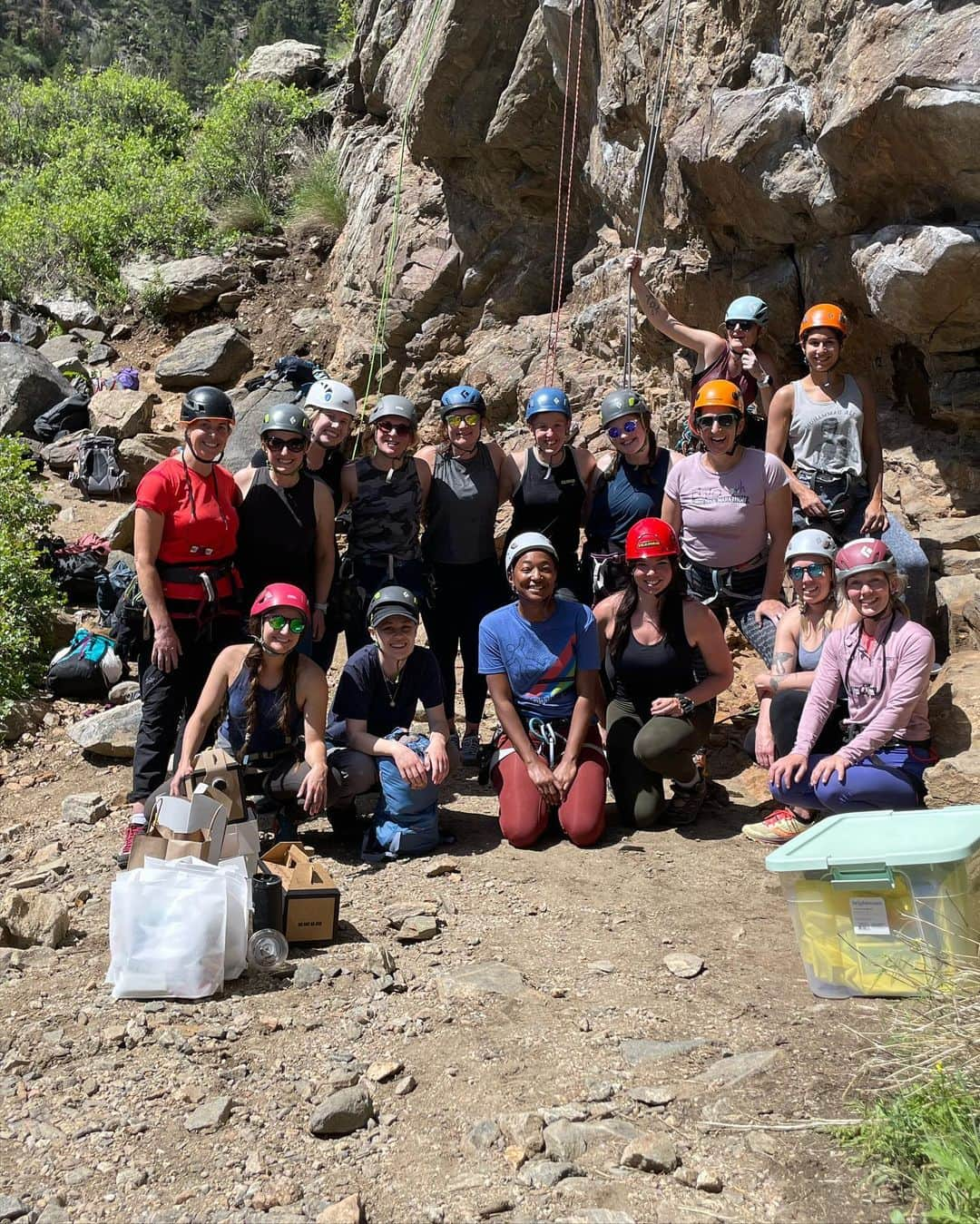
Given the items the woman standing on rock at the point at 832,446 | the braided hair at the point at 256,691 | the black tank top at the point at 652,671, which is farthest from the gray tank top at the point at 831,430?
the braided hair at the point at 256,691

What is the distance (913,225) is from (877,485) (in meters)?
1.84

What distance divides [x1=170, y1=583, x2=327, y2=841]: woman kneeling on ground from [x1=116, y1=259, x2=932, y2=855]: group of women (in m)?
0.01

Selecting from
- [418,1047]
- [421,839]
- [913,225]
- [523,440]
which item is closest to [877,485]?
[913,225]

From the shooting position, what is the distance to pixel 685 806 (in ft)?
19.4

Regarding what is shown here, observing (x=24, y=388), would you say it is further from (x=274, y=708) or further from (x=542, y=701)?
(x=542, y=701)

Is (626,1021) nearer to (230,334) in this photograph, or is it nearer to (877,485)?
(877,485)

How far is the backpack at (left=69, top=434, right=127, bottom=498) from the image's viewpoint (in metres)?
13.1

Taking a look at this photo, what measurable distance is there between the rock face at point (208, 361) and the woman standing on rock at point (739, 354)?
10.3m

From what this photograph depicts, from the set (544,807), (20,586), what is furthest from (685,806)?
(20,586)

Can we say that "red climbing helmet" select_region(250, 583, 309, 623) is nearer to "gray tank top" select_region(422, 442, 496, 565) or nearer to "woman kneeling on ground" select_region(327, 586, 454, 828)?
"woman kneeling on ground" select_region(327, 586, 454, 828)

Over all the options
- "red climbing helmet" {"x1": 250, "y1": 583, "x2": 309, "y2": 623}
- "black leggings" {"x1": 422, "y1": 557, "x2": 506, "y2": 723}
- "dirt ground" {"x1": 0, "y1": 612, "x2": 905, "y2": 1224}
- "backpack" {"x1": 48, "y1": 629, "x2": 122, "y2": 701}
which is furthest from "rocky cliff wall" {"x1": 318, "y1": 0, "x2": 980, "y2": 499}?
"backpack" {"x1": 48, "y1": 629, "x2": 122, "y2": 701}

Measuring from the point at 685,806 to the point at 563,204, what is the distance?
853cm

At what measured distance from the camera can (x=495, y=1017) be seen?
397cm

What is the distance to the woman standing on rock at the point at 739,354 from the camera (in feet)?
20.8
